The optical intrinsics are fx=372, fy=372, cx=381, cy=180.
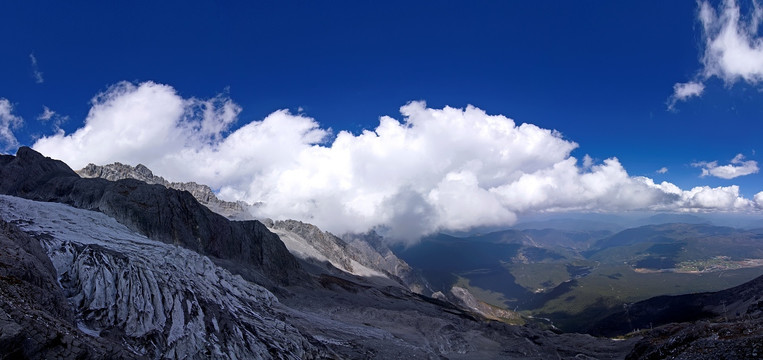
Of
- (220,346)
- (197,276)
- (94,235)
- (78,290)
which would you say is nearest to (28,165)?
(94,235)

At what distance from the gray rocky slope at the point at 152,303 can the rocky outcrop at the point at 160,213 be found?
510mm

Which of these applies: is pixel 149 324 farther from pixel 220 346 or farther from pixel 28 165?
pixel 28 165

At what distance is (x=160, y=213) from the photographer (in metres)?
110

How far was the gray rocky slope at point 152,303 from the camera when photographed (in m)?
25.6

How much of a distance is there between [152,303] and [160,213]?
77204mm

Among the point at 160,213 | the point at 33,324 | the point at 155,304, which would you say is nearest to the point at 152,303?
the point at 155,304

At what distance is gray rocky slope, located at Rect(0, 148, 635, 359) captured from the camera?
25.6 m

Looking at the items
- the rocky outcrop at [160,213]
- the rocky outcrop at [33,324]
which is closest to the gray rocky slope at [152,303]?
the rocky outcrop at [33,324]

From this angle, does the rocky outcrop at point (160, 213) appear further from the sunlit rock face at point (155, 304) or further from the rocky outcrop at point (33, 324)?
the rocky outcrop at point (33, 324)

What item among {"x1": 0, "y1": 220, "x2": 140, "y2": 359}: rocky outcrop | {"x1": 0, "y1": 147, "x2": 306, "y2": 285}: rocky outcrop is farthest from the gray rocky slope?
{"x1": 0, "y1": 147, "x2": 306, "y2": 285}: rocky outcrop

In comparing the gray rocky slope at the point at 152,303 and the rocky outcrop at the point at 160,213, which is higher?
the rocky outcrop at the point at 160,213

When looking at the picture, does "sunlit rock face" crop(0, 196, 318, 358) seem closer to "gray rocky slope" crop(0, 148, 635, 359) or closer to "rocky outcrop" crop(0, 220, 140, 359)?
"gray rocky slope" crop(0, 148, 635, 359)

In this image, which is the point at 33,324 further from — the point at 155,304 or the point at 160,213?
the point at 160,213

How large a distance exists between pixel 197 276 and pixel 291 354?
24617 millimetres
